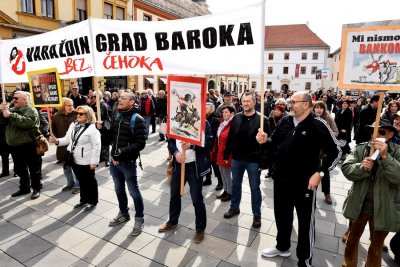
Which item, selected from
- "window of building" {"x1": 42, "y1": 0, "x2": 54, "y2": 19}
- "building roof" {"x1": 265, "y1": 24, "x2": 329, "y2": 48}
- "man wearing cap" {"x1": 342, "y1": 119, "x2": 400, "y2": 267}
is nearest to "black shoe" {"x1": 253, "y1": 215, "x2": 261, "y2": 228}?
"man wearing cap" {"x1": 342, "y1": 119, "x2": 400, "y2": 267}

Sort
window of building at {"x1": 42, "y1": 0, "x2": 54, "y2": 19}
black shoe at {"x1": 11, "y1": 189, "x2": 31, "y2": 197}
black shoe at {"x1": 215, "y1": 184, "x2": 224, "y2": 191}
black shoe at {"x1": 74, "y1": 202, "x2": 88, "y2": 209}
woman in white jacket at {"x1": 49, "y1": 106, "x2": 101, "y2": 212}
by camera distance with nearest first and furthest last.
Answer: woman in white jacket at {"x1": 49, "y1": 106, "x2": 101, "y2": 212} < black shoe at {"x1": 74, "y1": 202, "x2": 88, "y2": 209} < black shoe at {"x1": 11, "y1": 189, "x2": 31, "y2": 197} < black shoe at {"x1": 215, "y1": 184, "x2": 224, "y2": 191} < window of building at {"x1": 42, "y1": 0, "x2": 54, "y2": 19}

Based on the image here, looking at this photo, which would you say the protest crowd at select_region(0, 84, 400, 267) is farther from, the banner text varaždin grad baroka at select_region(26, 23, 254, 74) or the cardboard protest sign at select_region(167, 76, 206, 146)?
the banner text varaždin grad baroka at select_region(26, 23, 254, 74)

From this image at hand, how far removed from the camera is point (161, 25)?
146 inches

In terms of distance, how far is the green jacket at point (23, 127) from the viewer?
501cm

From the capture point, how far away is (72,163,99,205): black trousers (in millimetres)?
4848

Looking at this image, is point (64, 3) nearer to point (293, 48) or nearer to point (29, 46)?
point (29, 46)

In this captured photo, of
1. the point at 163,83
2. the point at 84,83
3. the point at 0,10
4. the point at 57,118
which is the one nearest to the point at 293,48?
the point at 163,83

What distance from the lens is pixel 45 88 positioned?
462 cm

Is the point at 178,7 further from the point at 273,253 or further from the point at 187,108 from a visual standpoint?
the point at 273,253

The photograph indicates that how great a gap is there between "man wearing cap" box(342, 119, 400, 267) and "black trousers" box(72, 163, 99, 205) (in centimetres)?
394

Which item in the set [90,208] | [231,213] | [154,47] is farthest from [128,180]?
[154,47]

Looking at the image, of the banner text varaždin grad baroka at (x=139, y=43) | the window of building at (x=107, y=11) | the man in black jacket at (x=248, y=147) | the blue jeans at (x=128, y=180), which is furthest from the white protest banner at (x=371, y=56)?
the window of building at (x=107, y=11)

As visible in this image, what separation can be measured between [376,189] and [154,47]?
3076 mm

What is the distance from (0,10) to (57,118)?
13.6 metres
